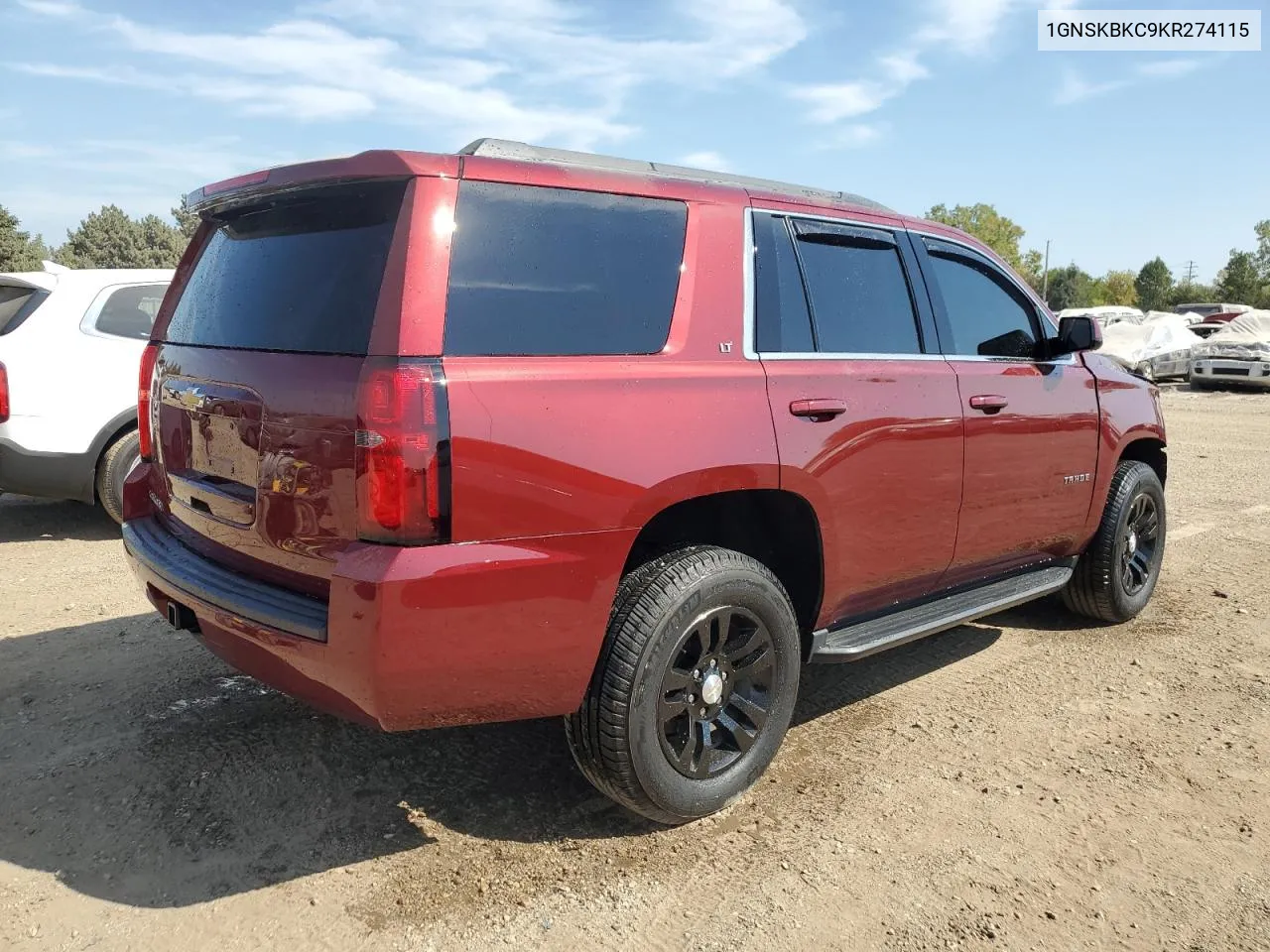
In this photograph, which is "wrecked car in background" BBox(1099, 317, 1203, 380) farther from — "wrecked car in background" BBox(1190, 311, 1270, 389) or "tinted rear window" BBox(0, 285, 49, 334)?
"tinted rear window" BBox(0, 285, 49, 334)

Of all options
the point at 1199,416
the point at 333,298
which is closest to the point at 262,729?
the point at 333,298

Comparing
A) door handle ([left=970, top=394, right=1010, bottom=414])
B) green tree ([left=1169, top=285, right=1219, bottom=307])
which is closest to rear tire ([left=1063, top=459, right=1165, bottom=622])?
door handle ([left=970, top=394, right=1010, bottom=414])

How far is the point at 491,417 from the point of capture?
231 cm

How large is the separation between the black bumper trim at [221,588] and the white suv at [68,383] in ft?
10.4

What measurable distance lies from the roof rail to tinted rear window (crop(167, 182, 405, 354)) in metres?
0.35

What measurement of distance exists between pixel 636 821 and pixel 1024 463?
7.17 ft

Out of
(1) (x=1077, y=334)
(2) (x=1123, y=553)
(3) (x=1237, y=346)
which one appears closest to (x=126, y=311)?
(1) (x=1077, y=334)

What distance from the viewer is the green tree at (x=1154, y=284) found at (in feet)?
273

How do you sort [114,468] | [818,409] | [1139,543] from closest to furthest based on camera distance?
[818,409]
[1139,543]
[114,468]

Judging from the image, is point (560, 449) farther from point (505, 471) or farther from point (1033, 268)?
point (1033, 268)

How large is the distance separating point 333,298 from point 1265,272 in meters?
87.3

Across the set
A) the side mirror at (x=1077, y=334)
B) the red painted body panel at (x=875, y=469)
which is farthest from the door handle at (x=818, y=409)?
the side mirror at (x=1077, y=334)

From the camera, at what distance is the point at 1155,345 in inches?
963

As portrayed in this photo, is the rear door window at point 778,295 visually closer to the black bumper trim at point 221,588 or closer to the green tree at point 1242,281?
the black bumper trim at point 221,588
